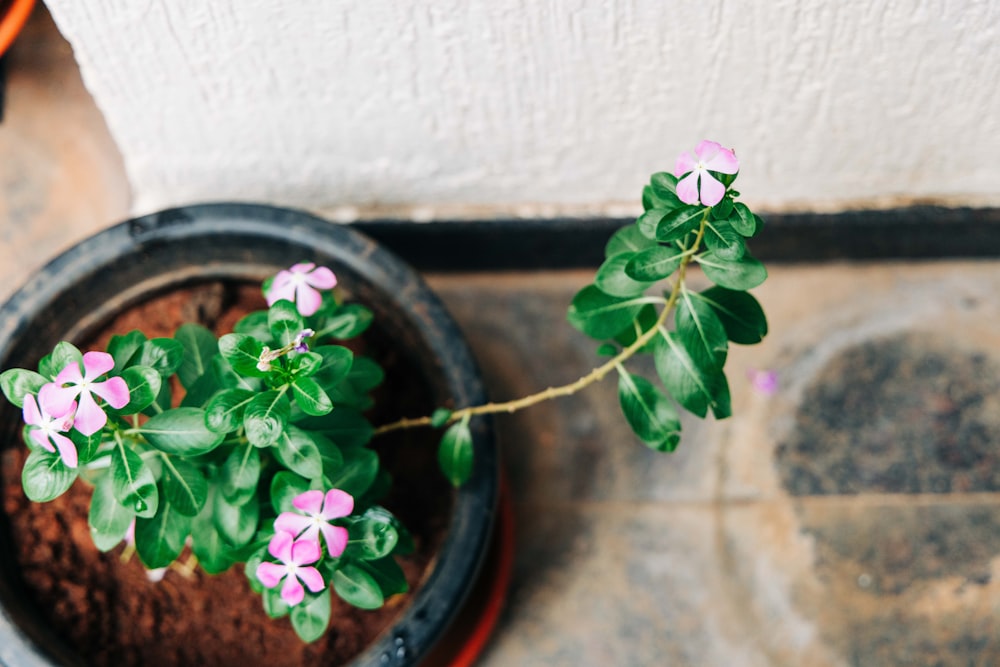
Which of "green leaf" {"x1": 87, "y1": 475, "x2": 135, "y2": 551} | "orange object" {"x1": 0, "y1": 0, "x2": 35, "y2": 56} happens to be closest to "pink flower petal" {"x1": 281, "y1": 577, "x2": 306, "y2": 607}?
"green leaf" {"x1": 87, "y1": 475, "x2": 135, "y2": 551}

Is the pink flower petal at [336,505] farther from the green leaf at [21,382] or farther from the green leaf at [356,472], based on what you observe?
the green leaf at [21,382]

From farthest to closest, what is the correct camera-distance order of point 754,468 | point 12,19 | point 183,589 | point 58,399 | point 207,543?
point 754,468 → point 12,19 → point 183,589 → point 207,543 → point 58,399

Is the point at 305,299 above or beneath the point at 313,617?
above

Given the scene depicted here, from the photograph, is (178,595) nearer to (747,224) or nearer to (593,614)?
(593,614)

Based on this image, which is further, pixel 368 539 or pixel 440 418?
Answer: pixel 440 418

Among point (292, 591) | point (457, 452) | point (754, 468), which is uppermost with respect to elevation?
point (292, 591)

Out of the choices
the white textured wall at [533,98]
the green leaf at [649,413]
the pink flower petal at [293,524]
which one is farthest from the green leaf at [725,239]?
the pink flower petal at [293,524]

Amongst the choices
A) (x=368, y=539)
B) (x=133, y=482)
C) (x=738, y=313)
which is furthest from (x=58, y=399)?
(x=738, y=313)

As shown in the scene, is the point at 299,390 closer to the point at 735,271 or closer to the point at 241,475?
the point at 241,475
